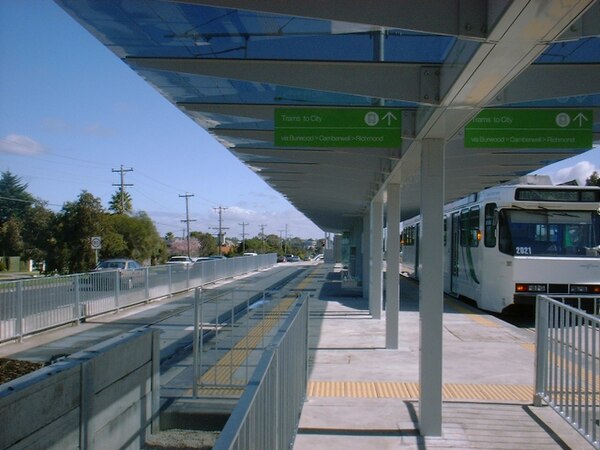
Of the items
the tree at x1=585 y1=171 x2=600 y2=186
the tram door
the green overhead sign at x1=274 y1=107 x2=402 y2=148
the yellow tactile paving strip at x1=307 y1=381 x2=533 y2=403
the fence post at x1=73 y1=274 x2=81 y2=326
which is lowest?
the yellow tactile paving strip at x1=307 y1=381 x2=533 y2=403

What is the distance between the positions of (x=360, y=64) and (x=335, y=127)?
1.87 metres

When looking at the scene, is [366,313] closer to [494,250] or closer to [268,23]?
[494,250]

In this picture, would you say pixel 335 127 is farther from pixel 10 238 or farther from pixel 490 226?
pixel 10 238

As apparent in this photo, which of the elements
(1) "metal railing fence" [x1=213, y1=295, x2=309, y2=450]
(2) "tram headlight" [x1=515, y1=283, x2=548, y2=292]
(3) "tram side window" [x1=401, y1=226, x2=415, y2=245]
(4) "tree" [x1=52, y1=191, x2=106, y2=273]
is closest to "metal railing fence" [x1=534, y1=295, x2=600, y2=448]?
(1) "metal railing fence" [x1=213, y1=295, x2=309, y2=450]

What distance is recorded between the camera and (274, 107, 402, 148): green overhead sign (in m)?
7.45

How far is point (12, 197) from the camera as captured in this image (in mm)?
83438

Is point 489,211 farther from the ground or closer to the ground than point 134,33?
closer to the ground

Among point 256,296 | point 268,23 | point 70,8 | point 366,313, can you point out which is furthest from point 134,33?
point 366,313

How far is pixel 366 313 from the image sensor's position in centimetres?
1583

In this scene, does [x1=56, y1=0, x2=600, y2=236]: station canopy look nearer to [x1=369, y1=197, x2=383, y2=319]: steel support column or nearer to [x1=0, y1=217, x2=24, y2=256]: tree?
[x1=369, y1=197, x2=383, y2=319]: steel support column

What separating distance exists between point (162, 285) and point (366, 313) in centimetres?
945

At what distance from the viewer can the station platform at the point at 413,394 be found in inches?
233

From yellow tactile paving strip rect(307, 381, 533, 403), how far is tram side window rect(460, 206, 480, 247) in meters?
9.10

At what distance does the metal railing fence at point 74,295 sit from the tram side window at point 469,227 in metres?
9.87
